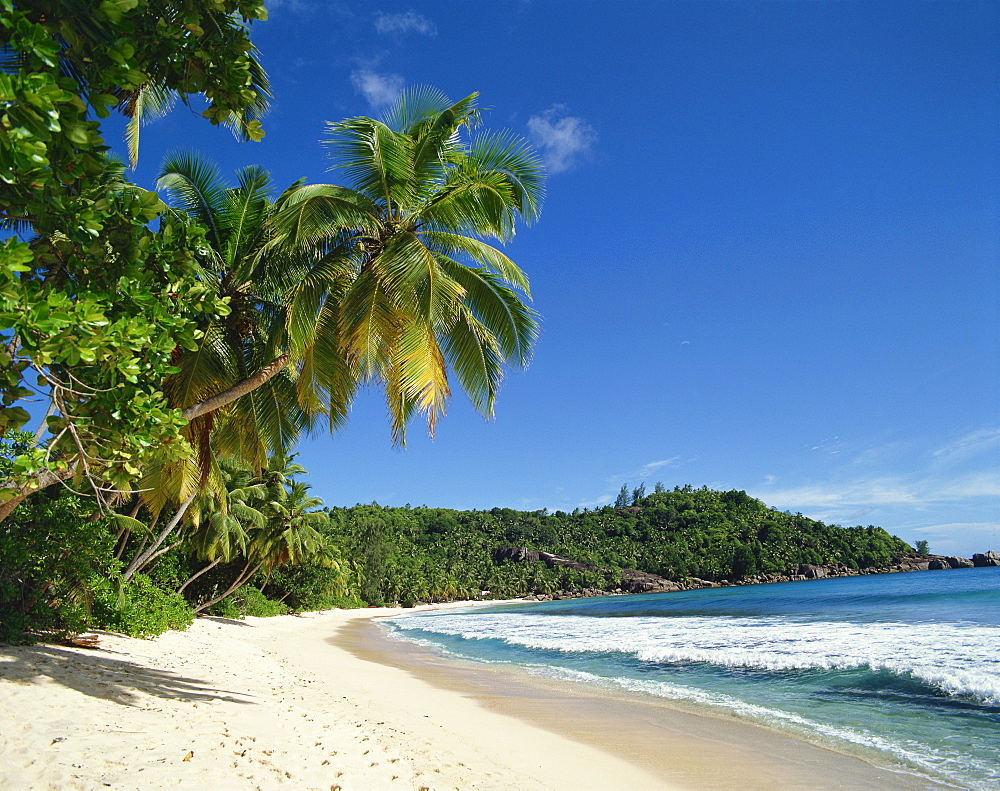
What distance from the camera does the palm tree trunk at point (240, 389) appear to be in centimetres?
646

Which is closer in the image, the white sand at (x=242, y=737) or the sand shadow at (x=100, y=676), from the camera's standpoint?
the white sand at (x=242, y=737)

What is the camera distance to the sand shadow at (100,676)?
6.64 m

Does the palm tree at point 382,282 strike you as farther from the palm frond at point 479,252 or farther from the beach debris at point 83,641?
the beach debris at point 83,641

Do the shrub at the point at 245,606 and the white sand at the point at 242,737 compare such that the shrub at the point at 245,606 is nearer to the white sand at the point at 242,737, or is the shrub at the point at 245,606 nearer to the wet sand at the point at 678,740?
the wet sand at the point at 678,740

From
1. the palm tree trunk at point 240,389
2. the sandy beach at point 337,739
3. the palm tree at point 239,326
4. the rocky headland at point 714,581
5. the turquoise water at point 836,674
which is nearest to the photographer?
the sandy beach at point 337,739

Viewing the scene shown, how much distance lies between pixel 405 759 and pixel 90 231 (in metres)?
5.13

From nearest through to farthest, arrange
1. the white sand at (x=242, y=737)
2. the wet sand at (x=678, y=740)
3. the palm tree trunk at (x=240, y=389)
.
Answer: the white sand at (x=242, y=737) → the wet sand at (x=678, y=740) → the palm tree trunk at (x=240, y=389)

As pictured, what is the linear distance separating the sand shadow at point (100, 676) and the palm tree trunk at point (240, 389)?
3252 mm

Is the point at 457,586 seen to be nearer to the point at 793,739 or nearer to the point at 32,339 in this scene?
the point at 793,739

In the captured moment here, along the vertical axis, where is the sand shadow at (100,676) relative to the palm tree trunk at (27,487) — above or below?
below

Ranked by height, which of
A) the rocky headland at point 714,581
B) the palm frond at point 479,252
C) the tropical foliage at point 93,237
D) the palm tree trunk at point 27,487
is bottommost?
the rocky headland at point 714,581

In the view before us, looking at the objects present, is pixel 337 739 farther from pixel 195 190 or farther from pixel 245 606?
pixel 245 606

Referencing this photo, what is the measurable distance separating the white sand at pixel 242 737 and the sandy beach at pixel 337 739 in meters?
0.02

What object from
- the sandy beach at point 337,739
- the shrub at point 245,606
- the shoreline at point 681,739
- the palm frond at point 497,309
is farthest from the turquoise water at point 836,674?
the shrub at point 245,606
